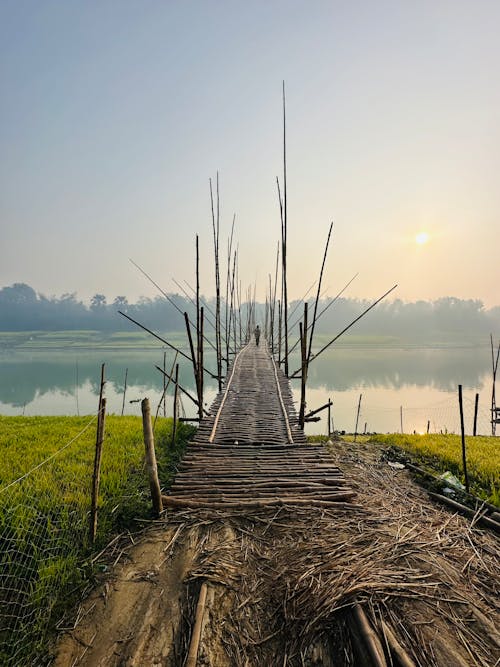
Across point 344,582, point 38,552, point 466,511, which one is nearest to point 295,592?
point 344,582

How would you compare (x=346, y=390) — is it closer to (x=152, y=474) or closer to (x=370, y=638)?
(x=152, y=474)

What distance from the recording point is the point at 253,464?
471 cm

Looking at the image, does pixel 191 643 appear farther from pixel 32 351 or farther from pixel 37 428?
pixel 32 351

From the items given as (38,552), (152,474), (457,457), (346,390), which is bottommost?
(346,390)

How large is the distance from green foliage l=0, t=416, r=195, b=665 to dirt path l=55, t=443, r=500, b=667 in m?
0.27

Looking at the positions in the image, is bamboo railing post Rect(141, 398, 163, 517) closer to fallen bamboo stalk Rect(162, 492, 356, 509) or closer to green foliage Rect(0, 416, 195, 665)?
fallen bamboo stalk Rect(162, 492, 356, 509)

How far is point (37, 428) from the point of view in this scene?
7914 mm

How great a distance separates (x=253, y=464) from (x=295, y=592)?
236 centimetres

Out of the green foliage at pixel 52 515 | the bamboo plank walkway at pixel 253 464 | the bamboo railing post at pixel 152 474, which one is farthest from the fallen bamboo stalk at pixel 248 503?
the green foliage at pixel 52 515

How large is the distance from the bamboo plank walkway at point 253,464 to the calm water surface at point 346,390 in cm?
1154

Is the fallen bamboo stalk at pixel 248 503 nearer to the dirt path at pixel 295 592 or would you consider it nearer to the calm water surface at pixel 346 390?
the dirt path at pixel 295 592

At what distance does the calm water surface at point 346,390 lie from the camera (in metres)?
27.0

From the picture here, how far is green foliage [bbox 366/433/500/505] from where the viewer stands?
5.03 m

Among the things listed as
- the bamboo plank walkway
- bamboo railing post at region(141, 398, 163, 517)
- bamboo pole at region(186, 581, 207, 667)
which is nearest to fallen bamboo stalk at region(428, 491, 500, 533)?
the bamboo plank walkway
